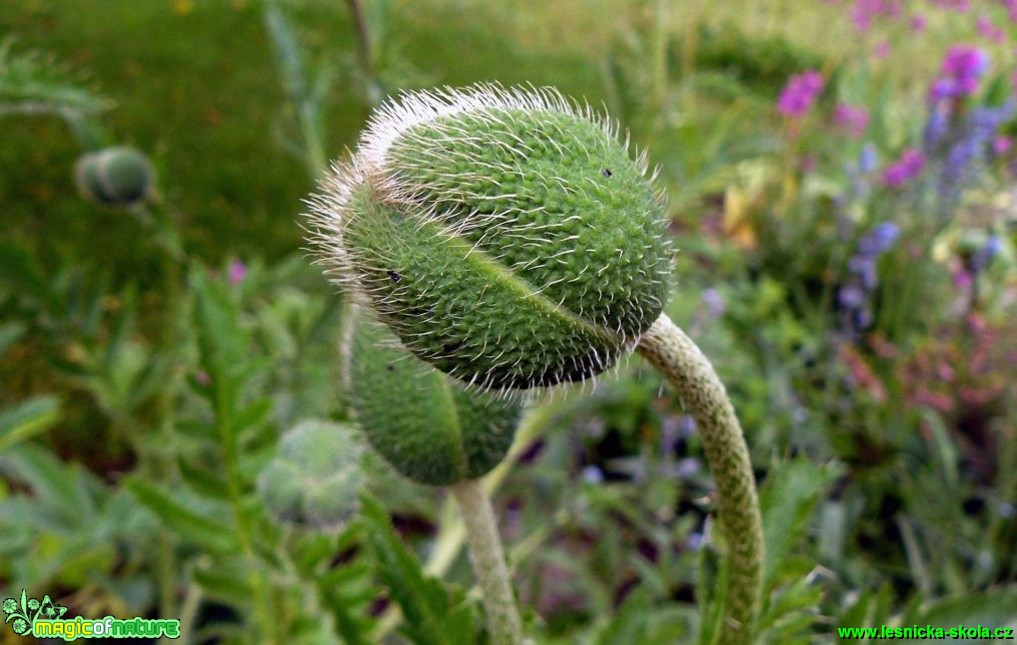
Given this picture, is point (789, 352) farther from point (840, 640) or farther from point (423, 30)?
point (423, 30)

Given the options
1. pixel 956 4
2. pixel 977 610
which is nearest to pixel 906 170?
pixel 956 4

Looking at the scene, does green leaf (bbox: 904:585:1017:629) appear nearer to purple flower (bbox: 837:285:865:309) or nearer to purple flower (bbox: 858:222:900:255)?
purple flower (bbox: 837:285:865:309)

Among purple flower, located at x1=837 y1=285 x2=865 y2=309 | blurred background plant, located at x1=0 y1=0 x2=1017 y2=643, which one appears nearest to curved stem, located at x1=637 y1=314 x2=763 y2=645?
blurred background plant, located at x1=0 y1=0 x2=1017 y2=643

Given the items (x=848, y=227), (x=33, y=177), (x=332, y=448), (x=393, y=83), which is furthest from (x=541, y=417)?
(x=33, y=177)

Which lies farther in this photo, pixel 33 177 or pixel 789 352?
pixel 33 177

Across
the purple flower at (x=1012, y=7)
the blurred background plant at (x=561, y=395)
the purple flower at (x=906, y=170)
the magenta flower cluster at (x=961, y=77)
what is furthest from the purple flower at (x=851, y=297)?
the purple flower at (x=1012, y=7)

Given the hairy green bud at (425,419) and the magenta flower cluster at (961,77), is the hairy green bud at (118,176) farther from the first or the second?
the magenta flower cluster at (961,77)
